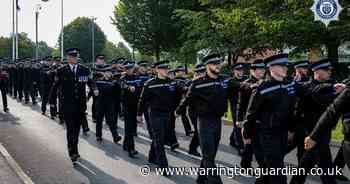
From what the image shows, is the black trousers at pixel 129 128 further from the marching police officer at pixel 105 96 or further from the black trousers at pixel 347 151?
the black trousers at pixel 347 151

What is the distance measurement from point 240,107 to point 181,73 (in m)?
5.55

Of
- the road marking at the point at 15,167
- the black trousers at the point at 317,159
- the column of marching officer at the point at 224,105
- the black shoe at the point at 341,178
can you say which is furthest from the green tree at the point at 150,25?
the black trousers at the point at 317,159

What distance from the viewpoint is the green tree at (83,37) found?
9062cm

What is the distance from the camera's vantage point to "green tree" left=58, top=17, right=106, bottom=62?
90625mm

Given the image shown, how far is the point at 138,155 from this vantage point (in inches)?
404

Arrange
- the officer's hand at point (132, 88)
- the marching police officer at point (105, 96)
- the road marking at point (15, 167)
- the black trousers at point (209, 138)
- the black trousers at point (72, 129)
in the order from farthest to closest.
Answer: the marching police officer at point (105, 96)
the officer's hand at point (132, 88)
the black trousers at point (72, 129)
the road marking at point (15, 167)
the black trousers at point (209, 138)

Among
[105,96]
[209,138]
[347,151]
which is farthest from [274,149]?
[105,96]

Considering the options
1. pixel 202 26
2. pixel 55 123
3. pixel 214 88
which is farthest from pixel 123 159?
pixel 202 26

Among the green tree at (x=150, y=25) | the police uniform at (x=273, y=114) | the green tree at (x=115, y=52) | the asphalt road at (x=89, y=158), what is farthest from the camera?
the green tree at (x=115, y=52)

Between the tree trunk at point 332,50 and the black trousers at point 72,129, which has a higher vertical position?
the tree trunk at point 332,50

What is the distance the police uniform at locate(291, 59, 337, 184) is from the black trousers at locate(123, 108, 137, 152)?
3.98 meters

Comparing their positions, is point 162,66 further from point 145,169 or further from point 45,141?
point 45,141

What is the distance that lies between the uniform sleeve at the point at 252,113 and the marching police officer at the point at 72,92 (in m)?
4.16


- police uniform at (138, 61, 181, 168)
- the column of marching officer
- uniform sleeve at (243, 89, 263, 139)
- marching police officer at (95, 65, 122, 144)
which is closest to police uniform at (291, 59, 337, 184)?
→ the column of marching officer
